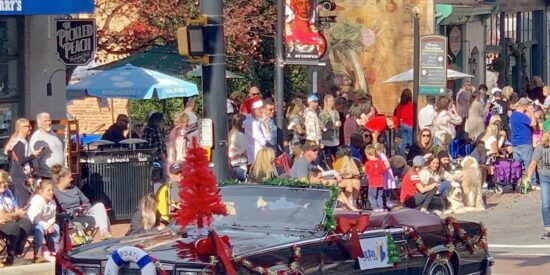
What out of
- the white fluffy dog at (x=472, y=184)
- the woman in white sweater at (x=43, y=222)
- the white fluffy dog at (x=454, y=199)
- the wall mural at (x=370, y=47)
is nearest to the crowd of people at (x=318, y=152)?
the woman in white sweater at (x=43, y=222)

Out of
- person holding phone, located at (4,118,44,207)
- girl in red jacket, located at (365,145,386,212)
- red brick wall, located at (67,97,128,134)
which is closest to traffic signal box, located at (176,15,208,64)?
person holding phone, located at (4,118,44,207)

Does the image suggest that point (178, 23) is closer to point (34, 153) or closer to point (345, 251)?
point (34, 153)

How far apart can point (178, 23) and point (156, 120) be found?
711cm

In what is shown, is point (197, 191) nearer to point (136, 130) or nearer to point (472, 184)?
point (472, 184)

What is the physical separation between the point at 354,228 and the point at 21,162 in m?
7.06

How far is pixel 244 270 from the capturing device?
9742 millimetres

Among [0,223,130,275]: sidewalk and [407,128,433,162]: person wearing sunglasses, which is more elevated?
[407,128,433,162]: person wearing sunglasses

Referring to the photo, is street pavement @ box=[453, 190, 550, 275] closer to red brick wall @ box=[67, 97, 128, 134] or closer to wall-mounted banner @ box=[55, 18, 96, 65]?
wall-mounted banner @ box=[55, 18, 96, 65]

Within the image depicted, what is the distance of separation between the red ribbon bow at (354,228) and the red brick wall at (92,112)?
76.3 feet

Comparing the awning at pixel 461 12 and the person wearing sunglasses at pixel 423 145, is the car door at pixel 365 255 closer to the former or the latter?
the person wearing sunglasses at pixel 423 145

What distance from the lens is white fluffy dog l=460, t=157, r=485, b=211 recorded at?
20172mm

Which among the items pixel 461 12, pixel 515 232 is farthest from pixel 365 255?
pixel 461 12

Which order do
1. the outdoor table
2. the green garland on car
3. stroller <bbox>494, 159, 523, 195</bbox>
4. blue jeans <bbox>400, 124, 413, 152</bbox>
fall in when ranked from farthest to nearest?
blue jeans <bbox>400, 124, 413, 152</bbox> → stroller <bbox>494, 159, 523, 195</bbox> → the outdoor table → the green garland on car

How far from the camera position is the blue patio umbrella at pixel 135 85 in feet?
69.4
